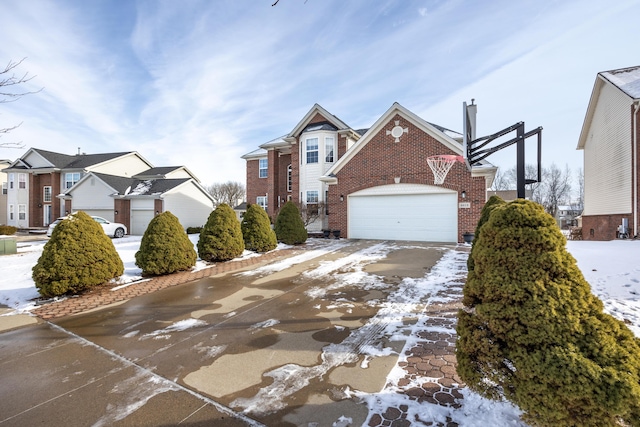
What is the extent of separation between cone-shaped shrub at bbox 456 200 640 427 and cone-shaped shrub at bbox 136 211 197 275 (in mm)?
7402

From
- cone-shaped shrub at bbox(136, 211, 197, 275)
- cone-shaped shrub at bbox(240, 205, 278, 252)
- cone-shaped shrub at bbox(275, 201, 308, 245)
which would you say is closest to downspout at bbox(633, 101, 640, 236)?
cone-shaped shrub at bbox(275, 201, 308, 245)

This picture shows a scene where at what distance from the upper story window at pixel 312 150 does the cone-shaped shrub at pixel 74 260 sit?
13617mm

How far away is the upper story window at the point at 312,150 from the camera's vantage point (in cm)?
1878

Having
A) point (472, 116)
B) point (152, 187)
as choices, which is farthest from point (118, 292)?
point (152, 187)

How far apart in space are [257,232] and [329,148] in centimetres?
948

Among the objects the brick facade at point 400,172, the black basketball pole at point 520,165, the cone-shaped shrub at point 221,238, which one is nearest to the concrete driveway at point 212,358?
the black basketball pole at point 520,165

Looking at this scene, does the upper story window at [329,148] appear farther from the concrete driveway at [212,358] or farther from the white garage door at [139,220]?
the white garage door at [139,220]

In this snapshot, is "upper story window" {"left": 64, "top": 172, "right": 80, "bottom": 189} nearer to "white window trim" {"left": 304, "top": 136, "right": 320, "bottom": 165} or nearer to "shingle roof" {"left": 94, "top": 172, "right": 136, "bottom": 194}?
"shingle roof" {"left": 94, "top": 172, "right": 136, "bottom": 194}

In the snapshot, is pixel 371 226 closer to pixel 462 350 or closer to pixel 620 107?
pixel 620 107

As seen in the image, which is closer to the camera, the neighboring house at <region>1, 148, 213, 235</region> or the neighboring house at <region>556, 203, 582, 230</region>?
the neighboring house at <region>1, 148, 213, 235</region>

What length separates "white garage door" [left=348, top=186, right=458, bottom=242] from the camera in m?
13.6

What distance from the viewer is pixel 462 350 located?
2221 millimetres

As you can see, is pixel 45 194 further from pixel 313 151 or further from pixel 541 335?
pixel 541 335

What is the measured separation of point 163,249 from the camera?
7574 millimetres
